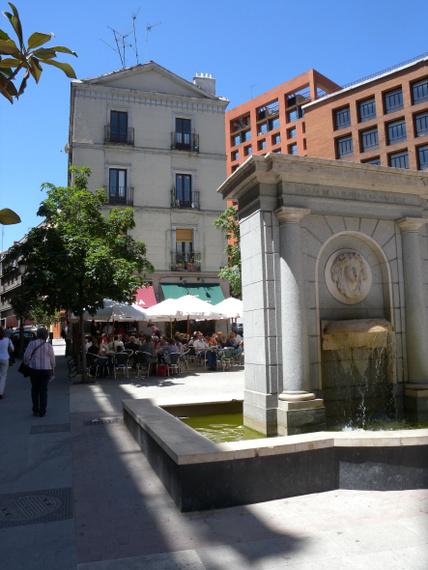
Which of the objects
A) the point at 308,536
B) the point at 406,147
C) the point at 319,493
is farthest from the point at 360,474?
the point at 406,147

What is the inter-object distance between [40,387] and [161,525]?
565cm

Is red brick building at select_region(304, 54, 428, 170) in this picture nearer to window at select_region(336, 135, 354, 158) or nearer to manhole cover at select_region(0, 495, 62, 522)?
window at select_region(336, 135, 354, 158)

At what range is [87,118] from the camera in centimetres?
2627

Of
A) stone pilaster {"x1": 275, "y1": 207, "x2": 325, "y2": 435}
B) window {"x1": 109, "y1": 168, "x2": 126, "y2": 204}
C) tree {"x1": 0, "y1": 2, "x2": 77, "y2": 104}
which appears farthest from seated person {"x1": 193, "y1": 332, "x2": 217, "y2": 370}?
tree {"x1": 0, "y1": 2, "x2": 77, "y2": 104}

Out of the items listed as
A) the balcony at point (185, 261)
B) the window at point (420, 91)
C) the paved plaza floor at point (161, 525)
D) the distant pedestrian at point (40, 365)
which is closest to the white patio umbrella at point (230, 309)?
the balcony at point (185, 261)

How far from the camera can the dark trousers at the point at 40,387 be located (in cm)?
852

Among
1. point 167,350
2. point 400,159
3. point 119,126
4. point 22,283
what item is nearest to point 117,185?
point 119,126

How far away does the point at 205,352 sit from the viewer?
59.6ft

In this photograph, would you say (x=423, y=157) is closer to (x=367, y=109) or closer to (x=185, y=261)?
(x=367, y=109)

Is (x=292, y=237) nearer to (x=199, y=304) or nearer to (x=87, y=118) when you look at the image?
(x=199, y=304)

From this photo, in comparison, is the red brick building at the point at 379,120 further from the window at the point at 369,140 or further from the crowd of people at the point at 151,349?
the crowd of people at the point at 151,349

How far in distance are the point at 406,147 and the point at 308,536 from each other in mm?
38663

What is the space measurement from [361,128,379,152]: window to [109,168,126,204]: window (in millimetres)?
23193

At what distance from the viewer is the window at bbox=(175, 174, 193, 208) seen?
27.6 m
